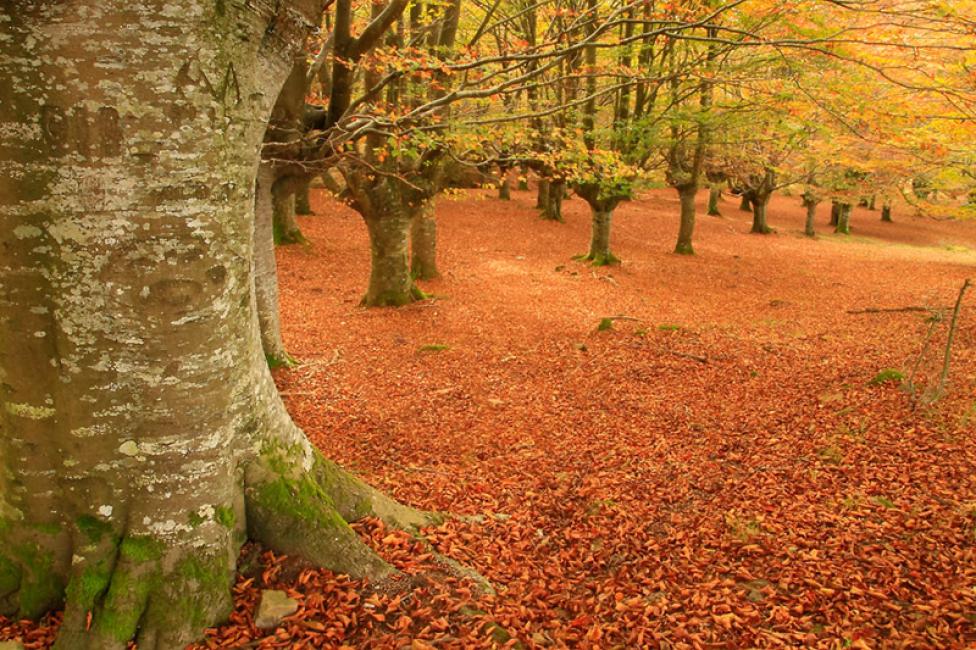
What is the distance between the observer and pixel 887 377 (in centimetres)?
685

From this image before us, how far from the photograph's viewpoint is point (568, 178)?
33.9 ft

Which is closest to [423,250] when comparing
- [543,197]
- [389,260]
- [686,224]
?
[389,260]

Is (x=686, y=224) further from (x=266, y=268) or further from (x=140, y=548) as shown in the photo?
(x=140, y=548)

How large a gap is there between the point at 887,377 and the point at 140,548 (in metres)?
7.83

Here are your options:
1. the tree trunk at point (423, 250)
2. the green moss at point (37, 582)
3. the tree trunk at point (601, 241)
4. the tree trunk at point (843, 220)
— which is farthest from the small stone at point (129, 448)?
the tree trunk at point (843, 220)

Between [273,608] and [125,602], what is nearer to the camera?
[125,602]

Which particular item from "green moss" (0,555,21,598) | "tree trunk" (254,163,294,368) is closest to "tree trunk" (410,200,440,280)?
"tree trunk" (254,163,294,368)

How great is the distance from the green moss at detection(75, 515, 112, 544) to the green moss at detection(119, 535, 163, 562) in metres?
0.10

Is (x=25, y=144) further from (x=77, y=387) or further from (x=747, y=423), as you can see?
(x=747, y=423)

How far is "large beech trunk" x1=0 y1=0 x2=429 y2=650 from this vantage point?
2.11 m

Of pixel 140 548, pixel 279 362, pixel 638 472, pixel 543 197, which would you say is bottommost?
pixel 638 472

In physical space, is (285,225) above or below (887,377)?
above

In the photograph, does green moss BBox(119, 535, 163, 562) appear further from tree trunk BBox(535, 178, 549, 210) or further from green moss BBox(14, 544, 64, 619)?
tree trunk BBox(535, 178, 549, 210)

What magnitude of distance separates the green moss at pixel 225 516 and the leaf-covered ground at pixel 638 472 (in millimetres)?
299
